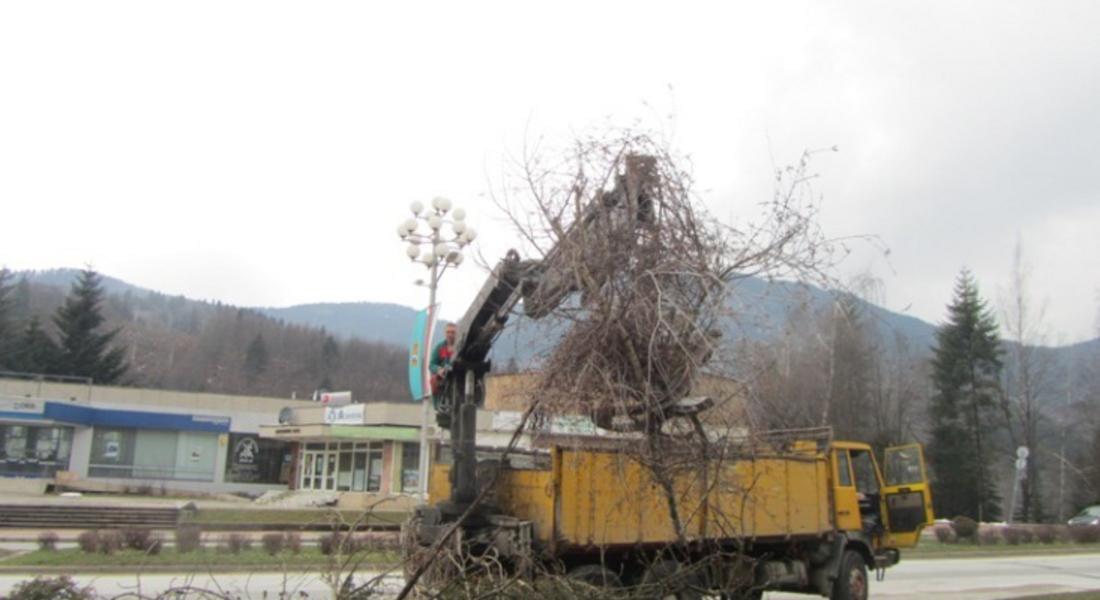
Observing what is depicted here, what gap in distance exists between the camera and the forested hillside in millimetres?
112000

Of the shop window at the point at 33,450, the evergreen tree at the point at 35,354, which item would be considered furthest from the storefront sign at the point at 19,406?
the evergreen tree at the point at 35,354

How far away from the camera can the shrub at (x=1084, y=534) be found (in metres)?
34.0

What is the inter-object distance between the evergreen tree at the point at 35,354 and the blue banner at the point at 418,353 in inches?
2553

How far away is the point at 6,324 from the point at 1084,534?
80.1 metres

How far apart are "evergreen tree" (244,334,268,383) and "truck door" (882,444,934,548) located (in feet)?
362

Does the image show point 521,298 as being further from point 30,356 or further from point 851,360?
point 30,356

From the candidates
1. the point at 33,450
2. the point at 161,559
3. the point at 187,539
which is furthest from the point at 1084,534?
the point at 33,450

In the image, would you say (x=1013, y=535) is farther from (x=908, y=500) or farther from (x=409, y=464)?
(x=409, y=464)

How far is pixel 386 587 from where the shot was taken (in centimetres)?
682

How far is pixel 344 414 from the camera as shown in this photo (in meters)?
47.9

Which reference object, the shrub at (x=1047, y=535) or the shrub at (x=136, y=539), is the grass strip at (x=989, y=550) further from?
the shrub at (x=136, y=539)

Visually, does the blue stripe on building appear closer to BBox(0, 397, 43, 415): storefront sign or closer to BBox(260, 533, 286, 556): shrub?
BBox(0, 397, 43, 415): storefront sign

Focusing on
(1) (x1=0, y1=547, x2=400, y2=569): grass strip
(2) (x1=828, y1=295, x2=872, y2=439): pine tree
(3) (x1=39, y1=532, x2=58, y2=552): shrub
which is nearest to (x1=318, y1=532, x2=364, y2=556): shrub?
(1) (x1=0, y1=547, x2=400, y2=569): grass strip

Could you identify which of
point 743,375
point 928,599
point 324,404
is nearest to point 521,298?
point 743,375
